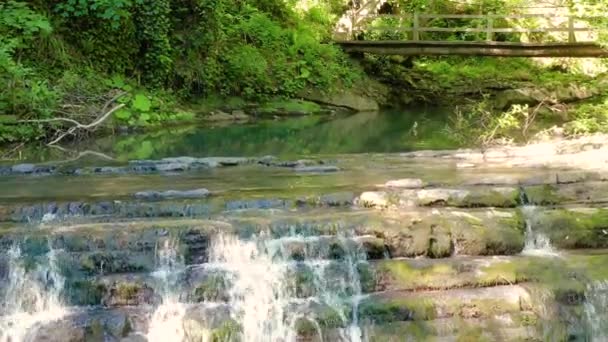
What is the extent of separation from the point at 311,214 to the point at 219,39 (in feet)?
38.1

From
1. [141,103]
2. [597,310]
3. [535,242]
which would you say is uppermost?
[141,103]

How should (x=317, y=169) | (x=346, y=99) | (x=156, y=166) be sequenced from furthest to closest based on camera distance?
1. (x=346, y=99)
2. (x=156, y=166)
3. (x=317, y=169)

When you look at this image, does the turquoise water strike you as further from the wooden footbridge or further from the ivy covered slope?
the wooden footbridge

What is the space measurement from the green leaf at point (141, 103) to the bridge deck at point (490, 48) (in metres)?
7.80

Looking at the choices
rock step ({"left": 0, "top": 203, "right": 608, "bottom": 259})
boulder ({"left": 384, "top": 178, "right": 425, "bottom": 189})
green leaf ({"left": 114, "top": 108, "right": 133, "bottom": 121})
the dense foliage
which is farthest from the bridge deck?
rock step ({"left": 0, "top": 203, "right": 608, "bottom": 259})

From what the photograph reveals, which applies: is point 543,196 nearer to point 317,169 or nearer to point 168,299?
point 317,169

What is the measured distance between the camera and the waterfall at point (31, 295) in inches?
233

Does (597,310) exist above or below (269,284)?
below

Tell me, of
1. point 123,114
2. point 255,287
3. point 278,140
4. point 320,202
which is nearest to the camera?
point 255,287

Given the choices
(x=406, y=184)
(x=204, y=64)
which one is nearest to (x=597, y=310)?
(x=406, y=184)

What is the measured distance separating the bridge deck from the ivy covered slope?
1.84 metres

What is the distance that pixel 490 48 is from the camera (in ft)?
63.5

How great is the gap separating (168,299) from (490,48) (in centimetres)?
1516

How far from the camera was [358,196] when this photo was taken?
7.62m
